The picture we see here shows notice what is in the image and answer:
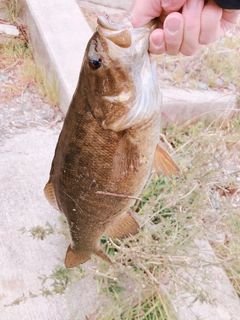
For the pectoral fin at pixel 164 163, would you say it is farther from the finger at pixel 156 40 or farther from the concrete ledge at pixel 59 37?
the concrete ledge at pixel 59 37

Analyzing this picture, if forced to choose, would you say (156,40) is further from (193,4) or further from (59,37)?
(59,37)

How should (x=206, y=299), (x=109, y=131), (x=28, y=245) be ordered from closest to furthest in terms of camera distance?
(x=109, y=131)
(x=206, y=299)
(x=28, y=245)

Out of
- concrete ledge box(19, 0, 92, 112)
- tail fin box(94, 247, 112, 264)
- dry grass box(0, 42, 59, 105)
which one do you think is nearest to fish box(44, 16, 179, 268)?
tail fin box(94, 247, 112, 264)

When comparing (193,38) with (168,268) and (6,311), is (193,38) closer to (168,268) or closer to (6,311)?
(168,268)

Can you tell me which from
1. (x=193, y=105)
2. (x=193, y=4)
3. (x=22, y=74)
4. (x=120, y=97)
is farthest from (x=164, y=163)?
(x=22, y=74)

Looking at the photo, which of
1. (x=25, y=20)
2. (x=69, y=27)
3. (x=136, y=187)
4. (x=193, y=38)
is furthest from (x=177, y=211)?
(x=25, y=20)

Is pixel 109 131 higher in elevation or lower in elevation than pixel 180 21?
lower

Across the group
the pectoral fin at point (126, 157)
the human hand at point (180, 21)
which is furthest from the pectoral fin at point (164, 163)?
the human hand at point (180, 21)
